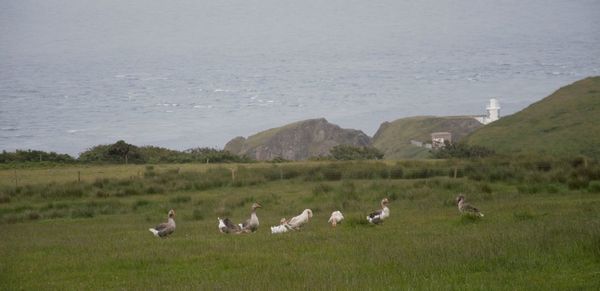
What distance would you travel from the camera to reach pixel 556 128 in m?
65.9

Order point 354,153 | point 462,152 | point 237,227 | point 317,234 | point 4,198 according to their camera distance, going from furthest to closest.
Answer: point 354,153, point 462,152, point 4,198, point 237,227, point 317,234

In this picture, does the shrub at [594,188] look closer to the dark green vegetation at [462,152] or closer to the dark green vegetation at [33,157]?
the dark green vegetation at [462,152]

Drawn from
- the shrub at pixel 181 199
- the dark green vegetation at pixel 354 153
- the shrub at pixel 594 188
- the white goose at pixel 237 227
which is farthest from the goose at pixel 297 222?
the dark green vegetation at pixel 354 153

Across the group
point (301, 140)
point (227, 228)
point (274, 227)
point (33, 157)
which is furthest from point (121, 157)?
point (274, 227)

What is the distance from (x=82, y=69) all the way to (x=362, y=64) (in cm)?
5241

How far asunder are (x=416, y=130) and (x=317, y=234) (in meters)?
88.0

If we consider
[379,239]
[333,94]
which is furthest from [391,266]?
[333,94]

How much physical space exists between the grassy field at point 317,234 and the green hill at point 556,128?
20.2 meters

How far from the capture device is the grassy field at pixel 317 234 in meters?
12.1

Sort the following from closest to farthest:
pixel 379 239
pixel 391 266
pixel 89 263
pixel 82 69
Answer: pixel 391 266
pixel 89 263
pixel 379 239
pixel 82 69

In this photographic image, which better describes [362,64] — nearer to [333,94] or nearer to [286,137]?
[333,94]

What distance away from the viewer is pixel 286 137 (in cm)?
10412

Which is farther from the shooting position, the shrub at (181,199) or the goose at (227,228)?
the shrub at (181,199)

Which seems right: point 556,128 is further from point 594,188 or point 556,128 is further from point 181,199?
point 181,199
